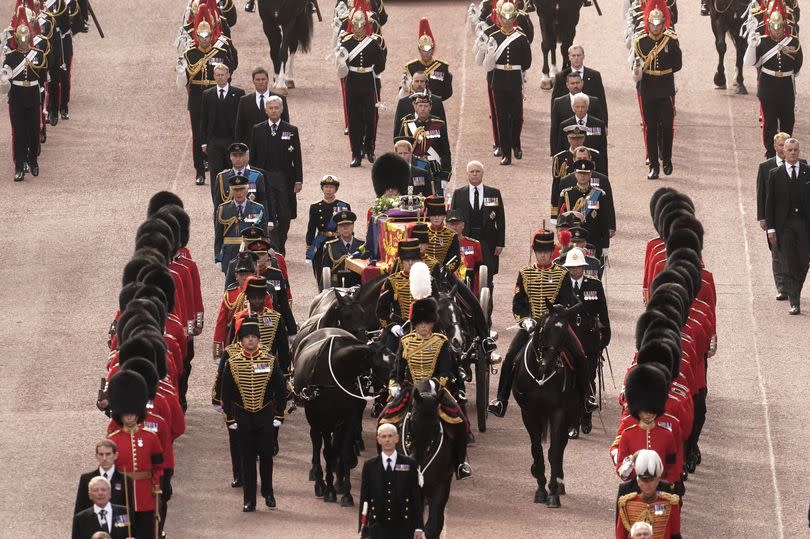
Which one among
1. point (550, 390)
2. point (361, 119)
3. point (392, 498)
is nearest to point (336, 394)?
point (550, 390)

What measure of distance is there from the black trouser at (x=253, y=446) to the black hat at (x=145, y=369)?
3.24 ft

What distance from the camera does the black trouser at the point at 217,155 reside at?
947 inches

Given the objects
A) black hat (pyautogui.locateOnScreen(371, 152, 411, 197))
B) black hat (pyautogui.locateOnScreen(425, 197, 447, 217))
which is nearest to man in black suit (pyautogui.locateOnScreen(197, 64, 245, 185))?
black hat (pyautogui.locateOnScreen(371, 152, 411, 197))

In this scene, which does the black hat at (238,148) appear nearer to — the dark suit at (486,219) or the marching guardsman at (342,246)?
the marching guardsman at (342,246)

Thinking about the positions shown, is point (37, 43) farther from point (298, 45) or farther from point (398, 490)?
point (398, 490)

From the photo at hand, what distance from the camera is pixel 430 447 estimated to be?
51.6ft

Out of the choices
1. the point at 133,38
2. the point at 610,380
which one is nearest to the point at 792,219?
the point at 610,380

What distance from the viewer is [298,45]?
28766 millimetres

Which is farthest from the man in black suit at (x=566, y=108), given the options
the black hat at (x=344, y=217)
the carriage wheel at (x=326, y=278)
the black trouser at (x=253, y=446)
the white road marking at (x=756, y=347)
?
the black trouser at (x=253, y=446)

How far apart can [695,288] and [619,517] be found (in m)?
3.82

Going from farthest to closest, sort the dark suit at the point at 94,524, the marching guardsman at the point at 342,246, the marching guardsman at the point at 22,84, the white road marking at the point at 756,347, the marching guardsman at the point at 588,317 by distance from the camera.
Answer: the marching guardsman at the point at 22,84
the marching guardsman at the point at 342,246
the marching guardsman at the point at 588,317
the white road marking at the point at 756,347
the dark suit at the point at 94,524

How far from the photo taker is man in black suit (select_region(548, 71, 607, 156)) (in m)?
23.8

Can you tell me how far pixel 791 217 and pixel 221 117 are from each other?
19.5 feet

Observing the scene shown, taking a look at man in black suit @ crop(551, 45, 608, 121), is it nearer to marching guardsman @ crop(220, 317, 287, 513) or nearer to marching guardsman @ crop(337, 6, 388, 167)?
marching guardsman @ crop(337, 6, 388, 167)
